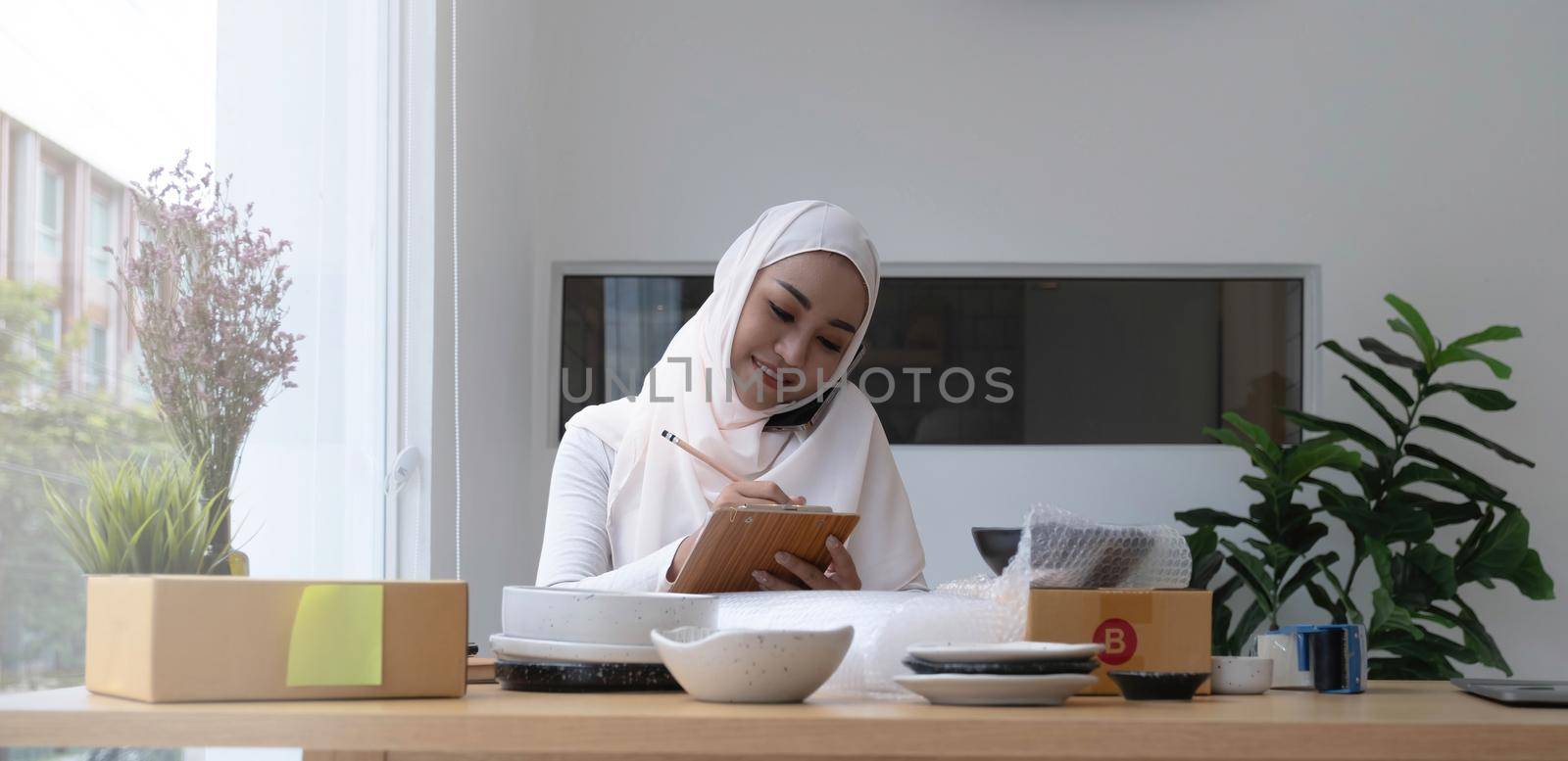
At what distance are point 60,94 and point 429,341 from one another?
60.0 inches

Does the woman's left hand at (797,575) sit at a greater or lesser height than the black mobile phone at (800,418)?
lesser

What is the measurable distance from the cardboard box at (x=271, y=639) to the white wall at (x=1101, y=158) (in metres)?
2.91

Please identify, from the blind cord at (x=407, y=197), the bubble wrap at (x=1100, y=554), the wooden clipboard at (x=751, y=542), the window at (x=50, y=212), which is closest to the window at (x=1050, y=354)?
the blind cord at (x=407, y=197)

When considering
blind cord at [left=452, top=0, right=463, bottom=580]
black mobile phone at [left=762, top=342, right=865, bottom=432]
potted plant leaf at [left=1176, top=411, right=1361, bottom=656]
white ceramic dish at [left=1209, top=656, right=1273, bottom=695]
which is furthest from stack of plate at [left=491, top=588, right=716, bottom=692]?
potted plant leaf at [left=1176, top=411, right=1361, bottom=656]

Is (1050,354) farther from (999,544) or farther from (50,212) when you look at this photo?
(50,212)

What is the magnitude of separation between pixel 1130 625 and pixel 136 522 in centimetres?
98

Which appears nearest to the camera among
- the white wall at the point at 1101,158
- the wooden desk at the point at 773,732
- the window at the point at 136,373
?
the wooden desk at the point at 773,732

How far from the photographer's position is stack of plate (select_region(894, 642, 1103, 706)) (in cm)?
110

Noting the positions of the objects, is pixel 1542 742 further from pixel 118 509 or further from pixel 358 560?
pixel 358 560

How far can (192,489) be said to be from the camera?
56.3 inches

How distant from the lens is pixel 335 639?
3.76ft

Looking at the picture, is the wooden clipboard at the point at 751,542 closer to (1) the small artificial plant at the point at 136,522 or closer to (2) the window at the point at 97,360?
(1) the small artificial plant at the point at 136,522

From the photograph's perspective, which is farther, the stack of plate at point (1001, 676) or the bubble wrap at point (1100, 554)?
the bubble wrap at point (1100, 554)

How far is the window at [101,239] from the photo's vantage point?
1532 millimetres
